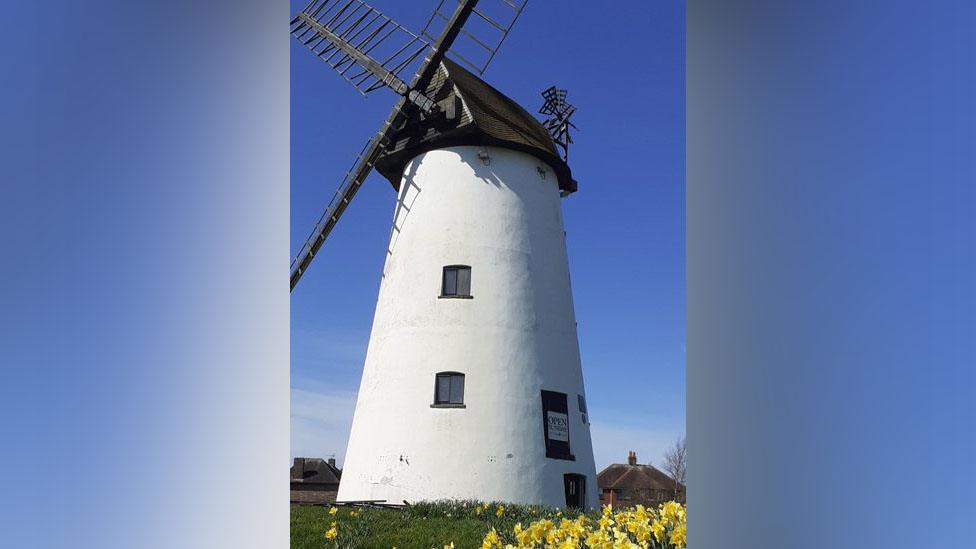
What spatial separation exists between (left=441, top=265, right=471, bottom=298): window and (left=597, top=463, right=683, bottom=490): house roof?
2391 cm

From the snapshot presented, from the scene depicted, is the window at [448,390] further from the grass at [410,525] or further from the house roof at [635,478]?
the house roof at [635,478]

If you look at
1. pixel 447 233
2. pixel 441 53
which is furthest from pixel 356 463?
pixel 441 53

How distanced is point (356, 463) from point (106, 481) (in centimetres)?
1022

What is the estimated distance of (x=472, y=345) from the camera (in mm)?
12461

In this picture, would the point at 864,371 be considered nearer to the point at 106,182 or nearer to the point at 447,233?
the point at 106,182

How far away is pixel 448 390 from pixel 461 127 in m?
4.60

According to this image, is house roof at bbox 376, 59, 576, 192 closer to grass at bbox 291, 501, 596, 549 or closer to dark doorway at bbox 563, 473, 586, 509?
dark doorway at bbox 563, 473, 586, 509

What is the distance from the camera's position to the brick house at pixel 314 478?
20641 mm

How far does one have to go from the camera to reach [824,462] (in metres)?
2.09

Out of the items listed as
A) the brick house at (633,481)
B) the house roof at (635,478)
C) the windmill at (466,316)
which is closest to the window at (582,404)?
the windmill at (466,316)

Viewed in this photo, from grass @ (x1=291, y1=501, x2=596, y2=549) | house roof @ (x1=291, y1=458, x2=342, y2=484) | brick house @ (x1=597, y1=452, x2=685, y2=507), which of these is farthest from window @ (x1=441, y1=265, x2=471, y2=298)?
brick house @ (x1=597, y1=452, x2=685, y2=507)

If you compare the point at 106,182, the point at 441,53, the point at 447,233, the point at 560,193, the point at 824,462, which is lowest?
the point at 824,462

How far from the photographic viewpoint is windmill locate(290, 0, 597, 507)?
1198cm

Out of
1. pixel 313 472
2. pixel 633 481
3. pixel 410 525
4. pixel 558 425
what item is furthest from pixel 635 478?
pixel 410 525
